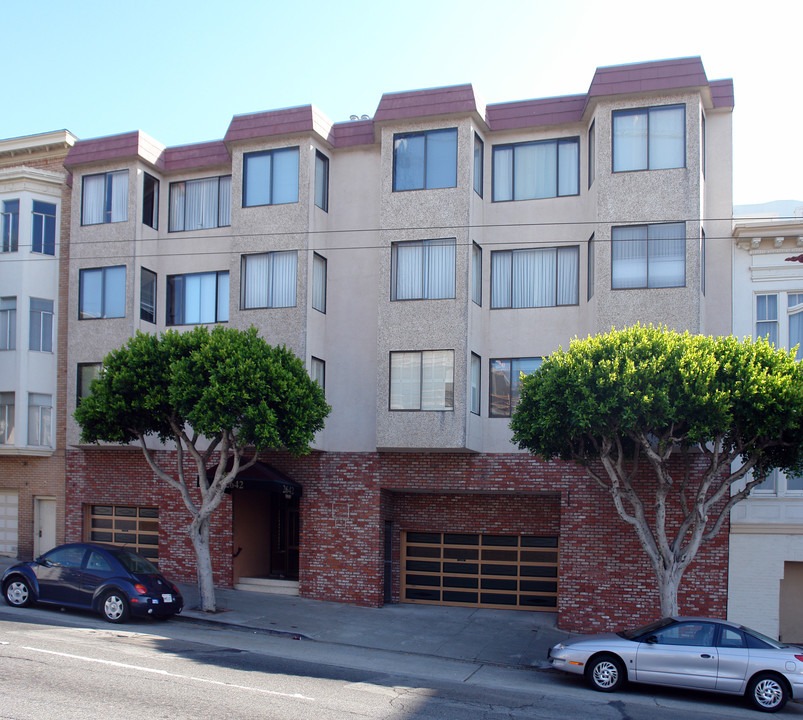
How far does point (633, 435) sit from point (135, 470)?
1422cm

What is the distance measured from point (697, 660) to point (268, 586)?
484 inches

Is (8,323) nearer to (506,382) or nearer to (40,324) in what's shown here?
(40,324)

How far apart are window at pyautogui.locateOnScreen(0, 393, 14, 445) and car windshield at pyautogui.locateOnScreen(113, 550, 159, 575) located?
28.6 ft

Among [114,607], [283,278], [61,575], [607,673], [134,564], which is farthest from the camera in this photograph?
[283,278]

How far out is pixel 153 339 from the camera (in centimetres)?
1923

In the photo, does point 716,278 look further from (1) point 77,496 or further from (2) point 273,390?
(1) point 77,496

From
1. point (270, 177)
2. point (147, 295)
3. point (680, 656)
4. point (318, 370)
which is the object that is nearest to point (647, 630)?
point (680, 656)

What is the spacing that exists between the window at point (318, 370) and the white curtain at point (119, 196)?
700 cm

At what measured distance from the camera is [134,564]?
58.0ft

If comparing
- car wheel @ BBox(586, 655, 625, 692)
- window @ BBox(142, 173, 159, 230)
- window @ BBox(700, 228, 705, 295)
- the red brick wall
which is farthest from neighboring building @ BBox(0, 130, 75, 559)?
window @ BBox(700, 228, 705, 295)

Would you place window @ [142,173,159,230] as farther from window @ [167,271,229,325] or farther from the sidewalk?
the sidewalk

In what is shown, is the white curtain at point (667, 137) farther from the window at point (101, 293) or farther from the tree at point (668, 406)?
the window at point (101, 293)

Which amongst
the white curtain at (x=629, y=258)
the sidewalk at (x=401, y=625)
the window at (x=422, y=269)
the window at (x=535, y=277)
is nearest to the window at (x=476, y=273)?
the window at (x=535, y=277)

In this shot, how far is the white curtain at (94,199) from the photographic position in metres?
24.4
